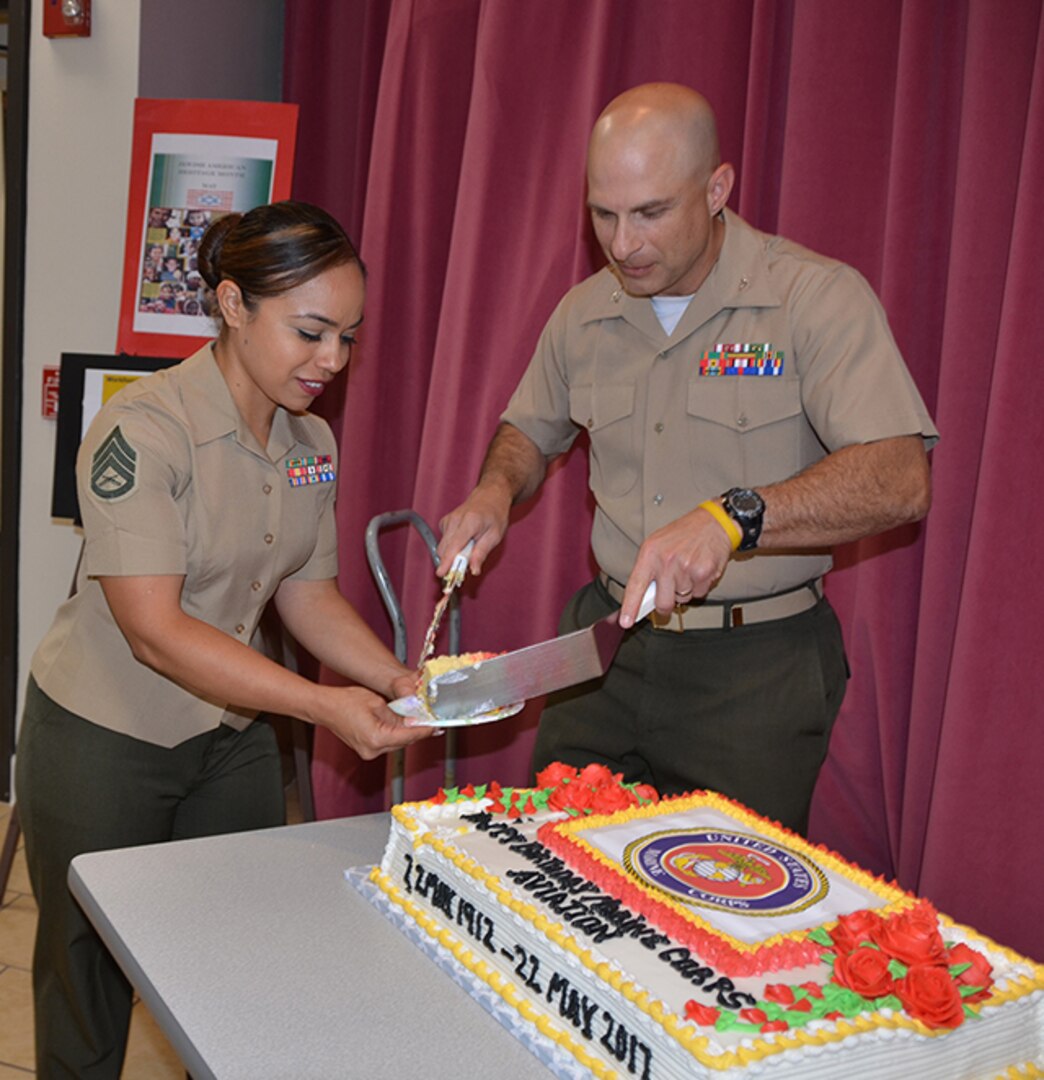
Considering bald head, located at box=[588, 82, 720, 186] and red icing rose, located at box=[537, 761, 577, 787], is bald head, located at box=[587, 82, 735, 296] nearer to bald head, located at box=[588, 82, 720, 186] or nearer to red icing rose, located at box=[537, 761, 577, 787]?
bald head, located at box=[588, 82, 720, 186]

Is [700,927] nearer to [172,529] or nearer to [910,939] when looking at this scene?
[910,939]

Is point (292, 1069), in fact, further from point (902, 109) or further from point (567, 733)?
point (902, 109)

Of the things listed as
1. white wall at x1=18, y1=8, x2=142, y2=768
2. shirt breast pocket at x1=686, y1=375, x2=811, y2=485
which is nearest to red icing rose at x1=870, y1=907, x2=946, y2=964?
shirt breast pocket at x1=686, y1=375, x2=811, y2=485

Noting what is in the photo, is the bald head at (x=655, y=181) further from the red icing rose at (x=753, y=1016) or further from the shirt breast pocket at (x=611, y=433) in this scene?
the red icing rose at (x=753, y=1016)

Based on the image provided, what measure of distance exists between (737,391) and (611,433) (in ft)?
0.82

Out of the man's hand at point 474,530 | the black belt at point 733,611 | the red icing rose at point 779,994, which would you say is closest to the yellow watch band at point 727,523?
the black belt at point 733,611

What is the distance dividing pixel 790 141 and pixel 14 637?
8.80 ft

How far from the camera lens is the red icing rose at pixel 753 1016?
1108 millimetres

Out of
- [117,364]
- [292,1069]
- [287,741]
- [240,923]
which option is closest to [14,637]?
[287,741]

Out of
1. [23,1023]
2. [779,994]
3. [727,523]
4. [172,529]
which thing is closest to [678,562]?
[727,523]

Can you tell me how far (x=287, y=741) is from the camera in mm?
3615

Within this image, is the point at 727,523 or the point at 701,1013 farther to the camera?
the point at 727,523

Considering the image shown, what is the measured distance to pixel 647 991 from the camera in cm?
116

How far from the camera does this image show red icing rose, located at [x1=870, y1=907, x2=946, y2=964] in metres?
1.20
